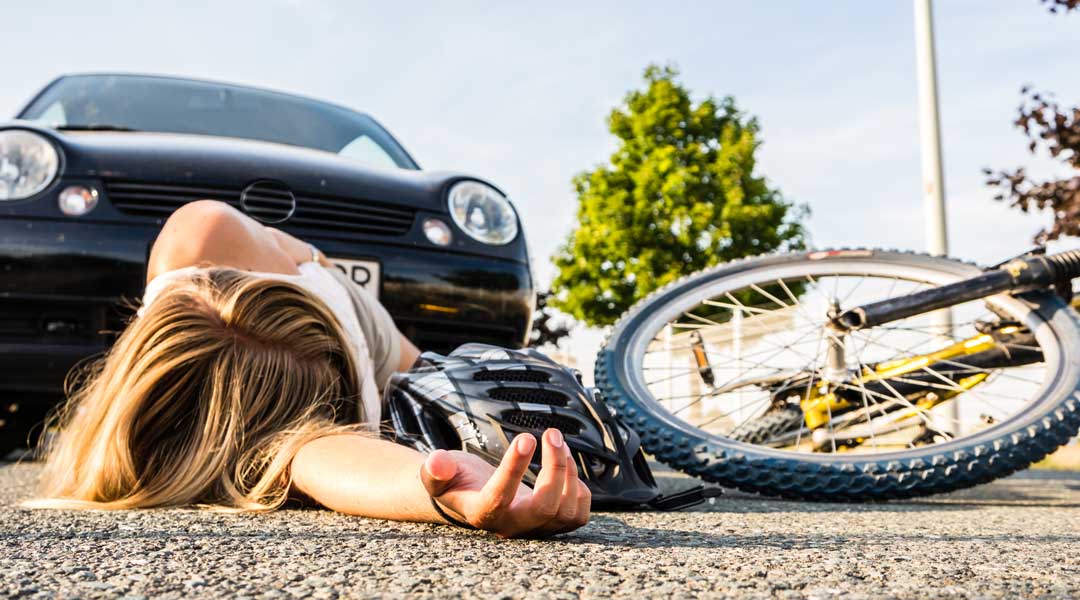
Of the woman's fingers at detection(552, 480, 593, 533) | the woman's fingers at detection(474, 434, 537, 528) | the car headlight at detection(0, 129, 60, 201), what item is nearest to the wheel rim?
the woman's fingers at detection(552, 480, 593, 533)

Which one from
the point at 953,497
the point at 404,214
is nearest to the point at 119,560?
the point at 404,214

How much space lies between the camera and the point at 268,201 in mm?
2975

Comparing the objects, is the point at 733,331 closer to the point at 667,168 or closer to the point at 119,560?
the point at 119,560

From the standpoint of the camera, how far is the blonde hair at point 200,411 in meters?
1.74

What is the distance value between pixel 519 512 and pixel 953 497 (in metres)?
1.93

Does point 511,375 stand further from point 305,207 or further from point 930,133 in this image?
point 930,133

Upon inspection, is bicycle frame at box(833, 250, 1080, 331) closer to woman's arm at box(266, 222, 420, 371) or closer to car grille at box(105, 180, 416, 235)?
woman's arm at box(266, 222, 420, 371)

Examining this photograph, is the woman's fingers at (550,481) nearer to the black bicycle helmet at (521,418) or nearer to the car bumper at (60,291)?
the black bicycle helmet at (521,418)

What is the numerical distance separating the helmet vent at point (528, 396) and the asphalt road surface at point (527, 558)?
0.90 ft

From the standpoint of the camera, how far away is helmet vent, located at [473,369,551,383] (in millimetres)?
1927

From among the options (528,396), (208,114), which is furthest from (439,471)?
(208,114)

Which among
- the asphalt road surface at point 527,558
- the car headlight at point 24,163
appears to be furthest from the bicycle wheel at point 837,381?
the car headlight at point 24,163

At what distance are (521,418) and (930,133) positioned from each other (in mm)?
7134

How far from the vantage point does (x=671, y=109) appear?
55.6 ft
